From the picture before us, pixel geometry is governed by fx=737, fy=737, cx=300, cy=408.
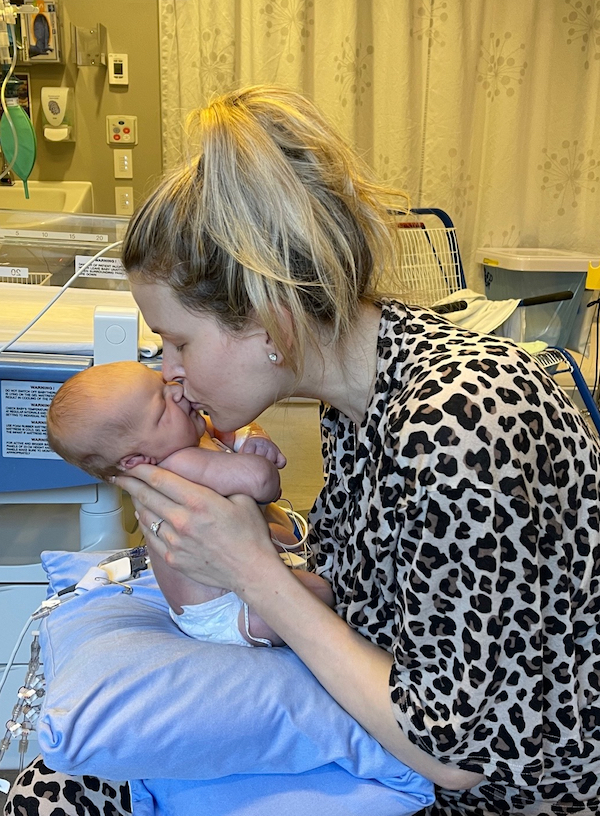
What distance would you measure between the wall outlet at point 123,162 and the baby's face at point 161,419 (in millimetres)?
2549

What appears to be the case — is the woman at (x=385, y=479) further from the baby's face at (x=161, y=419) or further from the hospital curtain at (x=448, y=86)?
the hospital curtain at (x=448, y=86)

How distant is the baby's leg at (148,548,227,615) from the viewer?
942 mm

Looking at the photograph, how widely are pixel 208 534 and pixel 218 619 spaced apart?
152 mm

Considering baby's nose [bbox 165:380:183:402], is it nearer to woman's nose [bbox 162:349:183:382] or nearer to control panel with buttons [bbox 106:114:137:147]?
woman's nose [bbox 162:349:183:382]

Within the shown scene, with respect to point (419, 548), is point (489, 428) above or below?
above

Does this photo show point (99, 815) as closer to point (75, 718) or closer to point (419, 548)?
point (75, 718)

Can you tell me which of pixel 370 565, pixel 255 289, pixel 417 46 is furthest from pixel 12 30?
pixel 417 46

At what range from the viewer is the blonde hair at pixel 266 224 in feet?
2.50

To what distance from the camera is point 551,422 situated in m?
0.69

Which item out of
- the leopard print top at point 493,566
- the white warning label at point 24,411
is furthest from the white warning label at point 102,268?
the leopard print top at point 493,566

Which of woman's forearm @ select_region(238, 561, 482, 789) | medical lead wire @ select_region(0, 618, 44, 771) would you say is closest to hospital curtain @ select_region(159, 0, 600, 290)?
medical lead wire @ select_region(0, 618, 44, 771)

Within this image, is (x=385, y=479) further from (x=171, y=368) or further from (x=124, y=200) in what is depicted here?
(x=124, y=200)

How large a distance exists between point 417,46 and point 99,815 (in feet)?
10.7

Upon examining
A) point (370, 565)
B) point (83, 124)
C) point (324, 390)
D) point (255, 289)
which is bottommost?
point (370, 565)
